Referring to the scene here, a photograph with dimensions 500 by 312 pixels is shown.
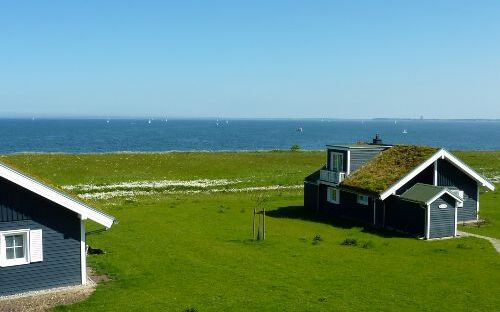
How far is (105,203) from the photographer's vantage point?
4684cm

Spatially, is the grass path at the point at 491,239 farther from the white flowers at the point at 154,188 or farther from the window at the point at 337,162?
the white flowers at the point at 154,188

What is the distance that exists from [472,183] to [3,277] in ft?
110

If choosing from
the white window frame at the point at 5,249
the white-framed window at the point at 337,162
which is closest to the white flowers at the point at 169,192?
the white-framed window at the point at 337,162

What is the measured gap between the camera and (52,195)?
21297mm

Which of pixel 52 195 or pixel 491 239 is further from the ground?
pixel 52 195

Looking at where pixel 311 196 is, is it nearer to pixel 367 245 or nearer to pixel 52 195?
pixel 367 245

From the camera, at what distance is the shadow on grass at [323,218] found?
117 feet

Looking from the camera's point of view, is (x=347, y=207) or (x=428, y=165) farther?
(x=347, y=207)

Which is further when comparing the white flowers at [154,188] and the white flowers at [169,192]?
the white flowers at [154,188]

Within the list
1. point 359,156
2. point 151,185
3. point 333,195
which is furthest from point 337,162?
point 151,185

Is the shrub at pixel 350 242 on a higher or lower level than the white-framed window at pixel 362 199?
lower

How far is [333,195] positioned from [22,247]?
88.2ft

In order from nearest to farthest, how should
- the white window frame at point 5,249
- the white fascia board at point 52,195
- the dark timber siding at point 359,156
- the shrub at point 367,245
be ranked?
the white fascia board at point 52,195, the white window frame at point 5,249, the shrub at point 367,245, the dark timber siding at point 359,156

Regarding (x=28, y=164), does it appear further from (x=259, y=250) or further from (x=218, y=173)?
(x=259, y=250)
